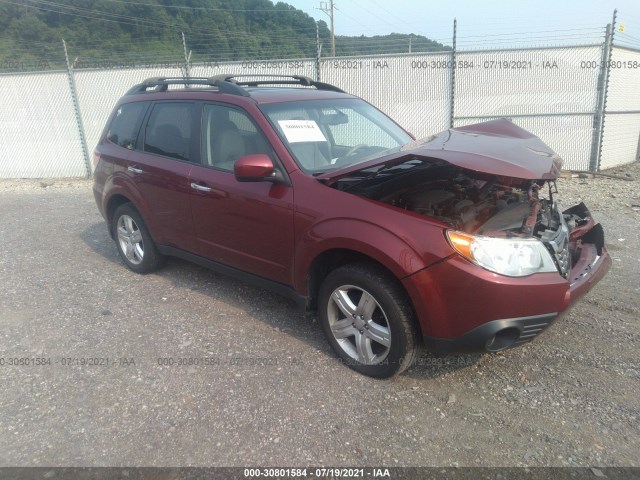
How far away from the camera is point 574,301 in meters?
2.94

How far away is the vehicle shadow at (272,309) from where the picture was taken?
3338mm

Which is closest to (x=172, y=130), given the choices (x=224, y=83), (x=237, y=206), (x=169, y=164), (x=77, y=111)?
(x=169, y=164)

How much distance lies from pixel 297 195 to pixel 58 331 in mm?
2316

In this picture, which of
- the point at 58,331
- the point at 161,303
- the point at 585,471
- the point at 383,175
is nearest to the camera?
the point at 585,471

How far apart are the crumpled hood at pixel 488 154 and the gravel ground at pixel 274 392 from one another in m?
1.30

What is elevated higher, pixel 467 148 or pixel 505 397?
pixel 467 148

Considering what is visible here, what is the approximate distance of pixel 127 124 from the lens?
494cm

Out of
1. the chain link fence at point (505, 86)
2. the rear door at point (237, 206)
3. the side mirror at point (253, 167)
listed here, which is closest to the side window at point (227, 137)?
the rear door at point (237, 206)

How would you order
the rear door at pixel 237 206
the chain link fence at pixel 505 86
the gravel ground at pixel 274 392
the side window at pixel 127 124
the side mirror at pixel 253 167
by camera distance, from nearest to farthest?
the gravel ground at pixel 274 392 → the side mirror at pixel 253 167 → the rear door at pixel 237 206 → the side window at pixel 127 124 → the chain link fence at pixel 505 86

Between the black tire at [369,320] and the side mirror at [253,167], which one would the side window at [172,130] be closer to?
the side mirror at [253,167]

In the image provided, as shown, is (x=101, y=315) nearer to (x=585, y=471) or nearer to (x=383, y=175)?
(x=383, y=175)

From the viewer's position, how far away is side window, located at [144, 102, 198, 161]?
4.18m

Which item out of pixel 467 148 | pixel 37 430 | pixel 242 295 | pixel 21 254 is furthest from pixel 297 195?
pixel 21 254

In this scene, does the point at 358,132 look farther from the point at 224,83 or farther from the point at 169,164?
the point at 169,164
